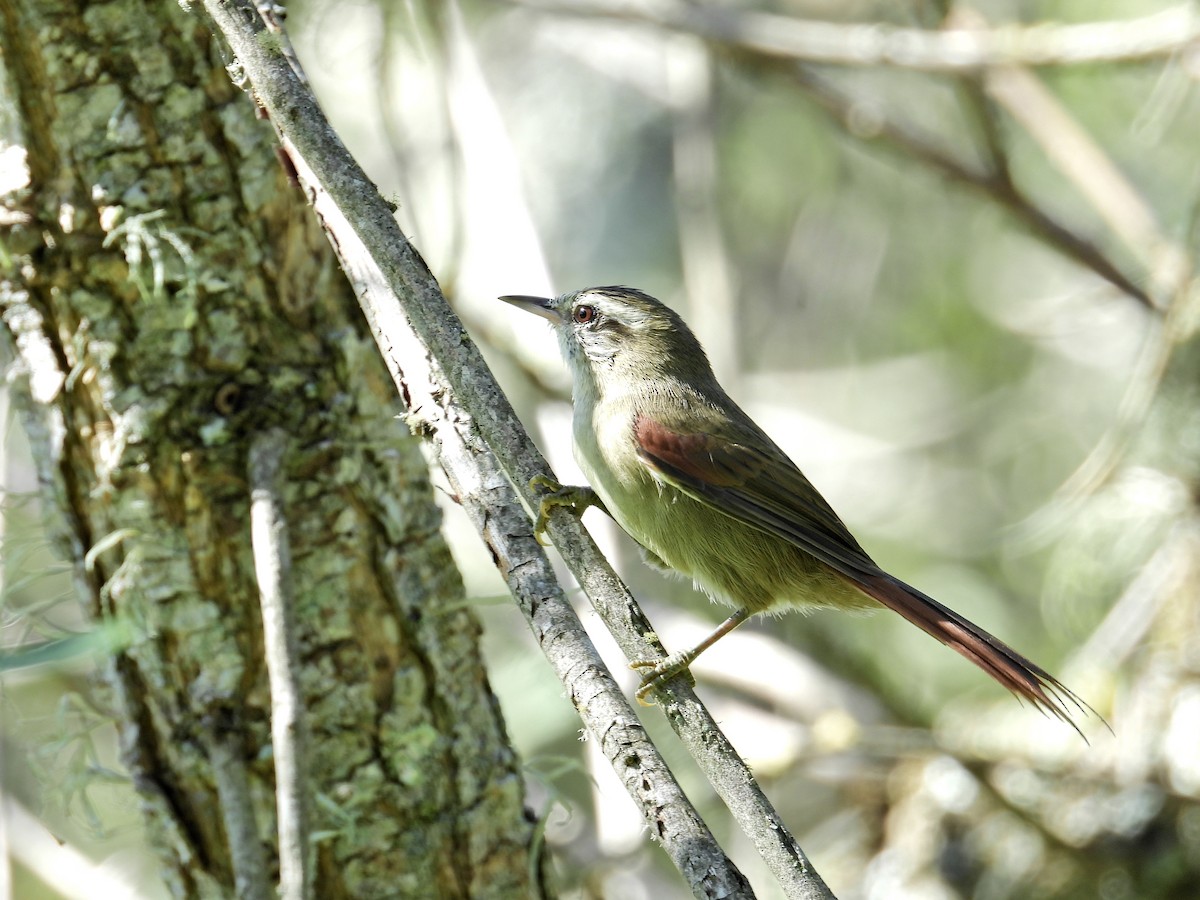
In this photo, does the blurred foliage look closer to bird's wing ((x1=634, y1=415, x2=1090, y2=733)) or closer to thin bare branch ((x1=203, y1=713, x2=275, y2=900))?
thin bare branch ((x1=203, y1=713, x2=275, y2=900))

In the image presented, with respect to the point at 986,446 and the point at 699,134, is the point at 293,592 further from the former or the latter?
the point at 986,446

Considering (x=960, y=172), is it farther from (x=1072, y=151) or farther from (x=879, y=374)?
(x=879, y=374)

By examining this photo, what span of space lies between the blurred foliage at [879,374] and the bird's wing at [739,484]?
79cm

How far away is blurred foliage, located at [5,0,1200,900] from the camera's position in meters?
4.57

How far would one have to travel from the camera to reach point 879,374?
7.90 m

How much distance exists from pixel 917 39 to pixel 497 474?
11.1 feet

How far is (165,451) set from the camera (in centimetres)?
273

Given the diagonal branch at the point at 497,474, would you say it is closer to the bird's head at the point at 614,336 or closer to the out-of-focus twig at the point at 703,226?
the bird's head at the point at 614,336

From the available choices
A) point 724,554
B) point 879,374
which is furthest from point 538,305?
point 879,374

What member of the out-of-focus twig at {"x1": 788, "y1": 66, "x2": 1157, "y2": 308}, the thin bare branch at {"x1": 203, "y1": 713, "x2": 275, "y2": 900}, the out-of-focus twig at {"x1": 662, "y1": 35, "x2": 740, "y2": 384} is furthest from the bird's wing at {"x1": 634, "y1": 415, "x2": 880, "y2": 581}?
the out-of-focus twig at {"x1": 788, "y1": 66, "x2": 1157, "y2": 308}

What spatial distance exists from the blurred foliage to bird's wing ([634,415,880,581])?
0.79 metres

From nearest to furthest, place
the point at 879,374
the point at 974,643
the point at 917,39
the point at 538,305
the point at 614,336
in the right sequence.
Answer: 1. the point at 974,643
2. the point at 538,305
3. the point at 614,336
4. the point at 917,39
5. the point at 879,374

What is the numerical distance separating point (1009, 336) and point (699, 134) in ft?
11.2

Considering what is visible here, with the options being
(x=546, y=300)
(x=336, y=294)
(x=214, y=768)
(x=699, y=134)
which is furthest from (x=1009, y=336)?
(x=214, y=768)
